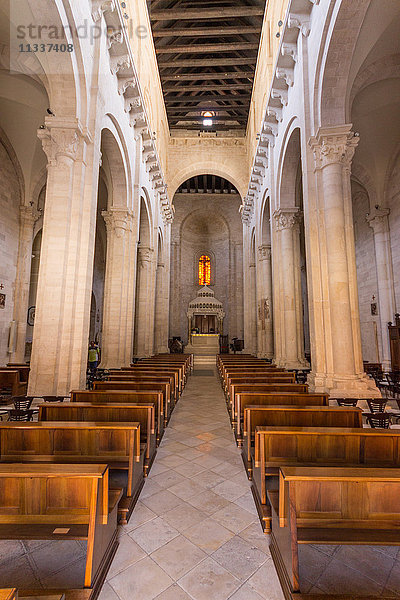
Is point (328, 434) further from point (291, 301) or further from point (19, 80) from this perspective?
point (19, 80)

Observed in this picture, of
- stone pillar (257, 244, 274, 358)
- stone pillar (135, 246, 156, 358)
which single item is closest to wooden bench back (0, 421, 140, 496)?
stone pillar (135, 246, 156, 358)

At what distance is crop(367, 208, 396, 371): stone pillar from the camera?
1259 centimetres

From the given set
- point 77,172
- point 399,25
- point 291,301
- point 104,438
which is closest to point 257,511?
point 104,438

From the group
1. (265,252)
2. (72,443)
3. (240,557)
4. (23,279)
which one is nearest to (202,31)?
(265,252)

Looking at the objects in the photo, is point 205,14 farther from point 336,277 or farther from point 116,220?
point 336,277

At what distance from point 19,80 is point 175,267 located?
56.3ft

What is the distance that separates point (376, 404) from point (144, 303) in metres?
10.9

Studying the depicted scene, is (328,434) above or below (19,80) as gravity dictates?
below

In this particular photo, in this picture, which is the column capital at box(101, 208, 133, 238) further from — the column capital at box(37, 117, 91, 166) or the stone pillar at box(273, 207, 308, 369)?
the stone pillar at box(273, 207, 308, 369)

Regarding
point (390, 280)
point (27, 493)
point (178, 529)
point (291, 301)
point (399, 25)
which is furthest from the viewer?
point (390, 280)

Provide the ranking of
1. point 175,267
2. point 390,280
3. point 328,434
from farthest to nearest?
point 175,267, point 390,280, point 328,434

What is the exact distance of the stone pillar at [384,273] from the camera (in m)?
12.6

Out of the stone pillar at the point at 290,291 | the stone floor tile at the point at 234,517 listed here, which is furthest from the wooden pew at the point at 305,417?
the stone pillar at the point at 290,291

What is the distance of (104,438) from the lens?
309 cm
